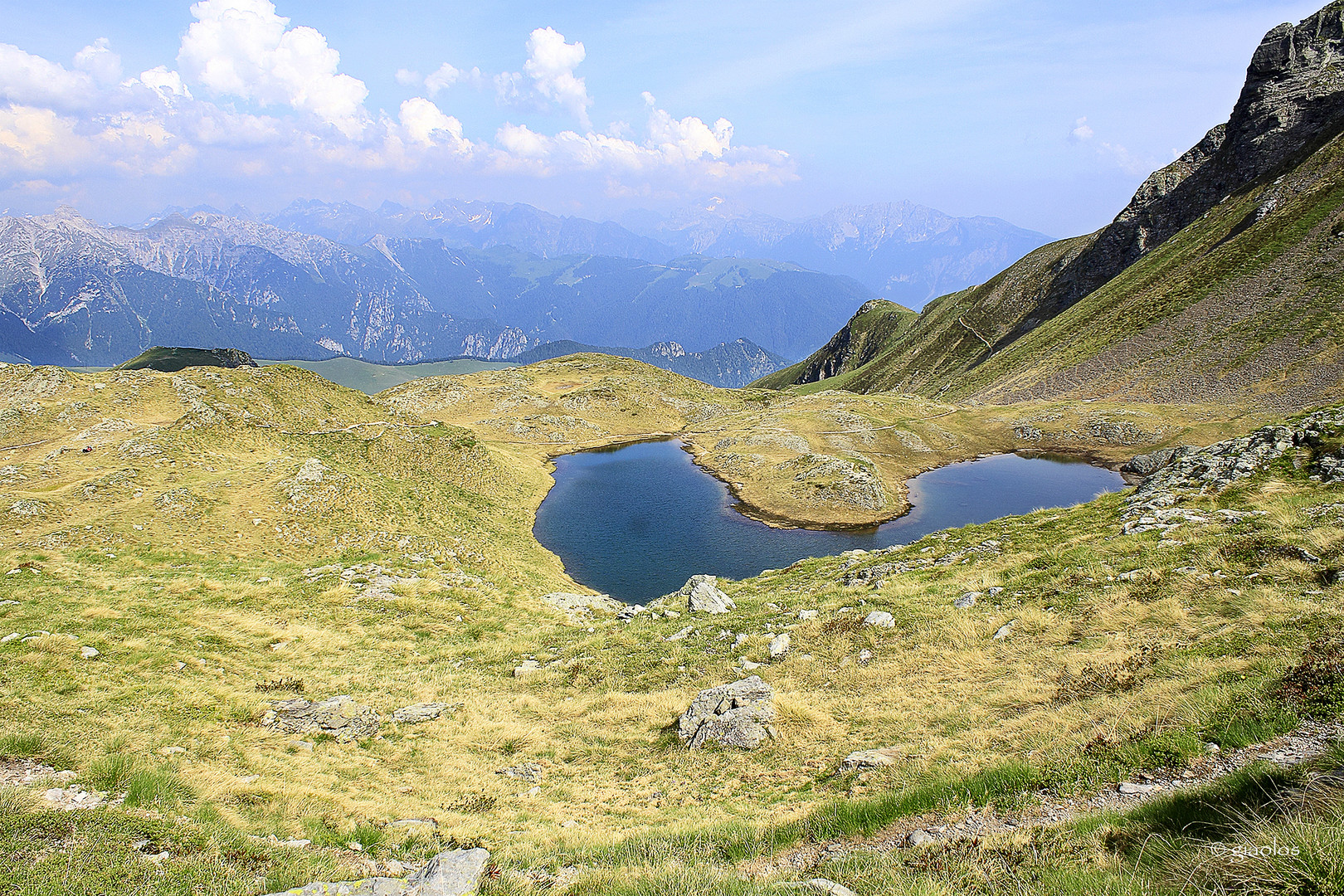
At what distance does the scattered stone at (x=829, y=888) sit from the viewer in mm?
7086

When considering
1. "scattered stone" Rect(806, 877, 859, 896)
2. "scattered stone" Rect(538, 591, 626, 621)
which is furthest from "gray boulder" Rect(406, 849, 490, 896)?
"scattered stone" Rect(538, 591, 626, 621)

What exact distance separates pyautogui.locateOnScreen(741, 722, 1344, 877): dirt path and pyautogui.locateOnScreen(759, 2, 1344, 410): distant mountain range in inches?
3774

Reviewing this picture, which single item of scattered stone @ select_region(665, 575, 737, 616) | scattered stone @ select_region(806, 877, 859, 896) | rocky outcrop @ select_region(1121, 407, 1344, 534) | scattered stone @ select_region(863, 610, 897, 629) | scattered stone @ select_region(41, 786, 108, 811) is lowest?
scattered stone @ select_region(665, 575, 737, 616)

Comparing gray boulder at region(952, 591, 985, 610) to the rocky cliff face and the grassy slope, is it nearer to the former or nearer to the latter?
the grassy slope

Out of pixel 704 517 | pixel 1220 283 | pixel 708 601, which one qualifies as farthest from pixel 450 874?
pixel 1220 283

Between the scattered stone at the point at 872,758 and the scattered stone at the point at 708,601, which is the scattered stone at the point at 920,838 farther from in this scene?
the scattered stone at the point at 708,601

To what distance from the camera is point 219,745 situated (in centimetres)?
1371

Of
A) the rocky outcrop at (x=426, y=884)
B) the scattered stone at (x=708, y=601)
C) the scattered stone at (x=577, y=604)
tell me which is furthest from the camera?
the scattered stone at (x=577, y=604)

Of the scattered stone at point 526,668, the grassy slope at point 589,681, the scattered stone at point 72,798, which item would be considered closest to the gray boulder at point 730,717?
the grassy slope at point 589,681

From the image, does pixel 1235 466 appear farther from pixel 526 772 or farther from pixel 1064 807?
pixel 526 772

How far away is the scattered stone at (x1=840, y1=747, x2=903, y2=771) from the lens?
12.5 m

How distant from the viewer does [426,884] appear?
848cm

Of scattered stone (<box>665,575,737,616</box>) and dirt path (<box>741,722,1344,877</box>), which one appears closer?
dirt path (<box>741,722,1344,877</box>)

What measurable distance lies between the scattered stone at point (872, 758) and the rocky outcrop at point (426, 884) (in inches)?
311
